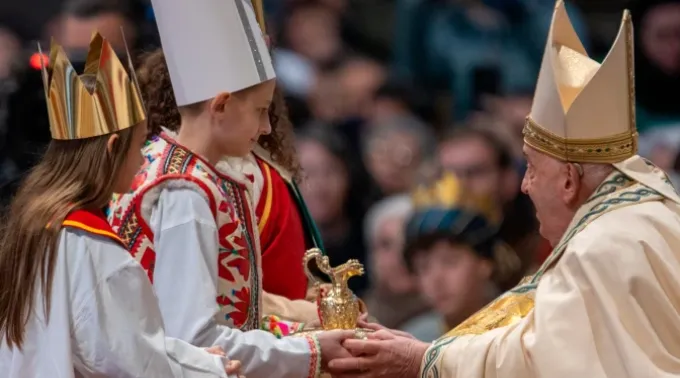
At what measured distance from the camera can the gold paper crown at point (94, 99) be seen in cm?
314

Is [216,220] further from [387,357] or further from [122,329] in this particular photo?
[387,357]

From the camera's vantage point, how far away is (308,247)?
4188 mm

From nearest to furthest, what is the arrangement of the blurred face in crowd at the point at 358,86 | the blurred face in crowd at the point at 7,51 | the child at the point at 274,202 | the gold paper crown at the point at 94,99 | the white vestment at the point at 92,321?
1. the white vestment at the point at 92,321
2. the gold paper crown at the point at 94,99
3. the child at the point at 274,202
4. the blurred face in crowd at the point at 7,51
5. the blurred face in crowd at the point at 358,86

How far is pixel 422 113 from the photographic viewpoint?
6.25 metres

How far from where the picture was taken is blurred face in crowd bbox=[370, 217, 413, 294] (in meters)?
6.05

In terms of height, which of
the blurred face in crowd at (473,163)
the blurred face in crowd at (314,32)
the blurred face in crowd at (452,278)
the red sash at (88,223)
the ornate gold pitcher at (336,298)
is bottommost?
the blurred face in crowd at (452,278)

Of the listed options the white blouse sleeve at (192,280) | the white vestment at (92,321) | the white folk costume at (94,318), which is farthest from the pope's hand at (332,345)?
the white vestment at (92,321)

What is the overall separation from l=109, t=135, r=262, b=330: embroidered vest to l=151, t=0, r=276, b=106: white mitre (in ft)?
0.57

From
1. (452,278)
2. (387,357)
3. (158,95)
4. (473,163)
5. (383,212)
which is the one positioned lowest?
(452,278)

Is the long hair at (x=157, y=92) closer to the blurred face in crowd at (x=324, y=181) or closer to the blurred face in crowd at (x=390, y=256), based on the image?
the blurred face in crowd at (x=324, y=181)

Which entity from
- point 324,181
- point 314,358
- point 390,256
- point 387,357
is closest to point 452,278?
point 390,256

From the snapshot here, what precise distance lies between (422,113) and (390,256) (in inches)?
27.0

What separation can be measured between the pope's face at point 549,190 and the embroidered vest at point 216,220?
752mm

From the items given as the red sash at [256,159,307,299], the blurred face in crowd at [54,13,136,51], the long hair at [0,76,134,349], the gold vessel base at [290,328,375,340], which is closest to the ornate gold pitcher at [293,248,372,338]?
the gold vessel base at [290,328,375,340]
